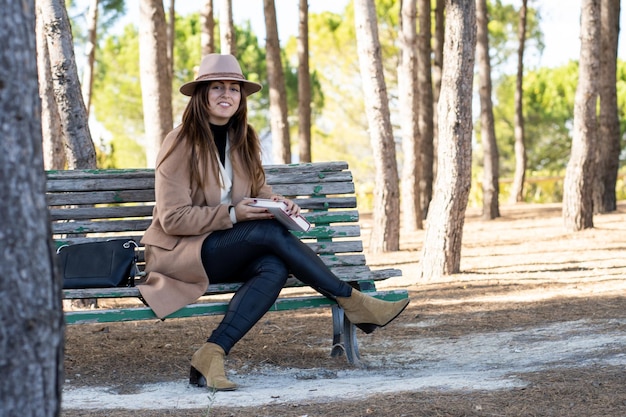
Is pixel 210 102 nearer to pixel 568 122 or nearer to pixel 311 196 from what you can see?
pixel 311 196

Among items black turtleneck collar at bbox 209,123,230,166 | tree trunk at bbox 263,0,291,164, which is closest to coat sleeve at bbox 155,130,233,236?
black turtleneck collar at bbox 209,123,230,166

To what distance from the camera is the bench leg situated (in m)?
5.46

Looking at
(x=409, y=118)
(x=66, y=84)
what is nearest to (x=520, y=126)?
(x=409, y=118)

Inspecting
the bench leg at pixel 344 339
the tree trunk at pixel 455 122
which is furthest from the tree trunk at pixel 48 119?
the bench leg at pixel 344 339

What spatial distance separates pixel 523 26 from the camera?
22328mm

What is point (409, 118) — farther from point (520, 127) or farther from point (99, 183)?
point (99, 183)

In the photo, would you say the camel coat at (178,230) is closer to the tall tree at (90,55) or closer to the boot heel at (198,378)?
the boot heel at (198,378)

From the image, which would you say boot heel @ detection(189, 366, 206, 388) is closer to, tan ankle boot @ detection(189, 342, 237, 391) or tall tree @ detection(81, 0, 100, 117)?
tan ankle boot @ detection(189, 342, 237, 391)

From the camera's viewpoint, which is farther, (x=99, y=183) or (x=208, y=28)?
(x=208, y=28)

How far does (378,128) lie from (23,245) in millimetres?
9229

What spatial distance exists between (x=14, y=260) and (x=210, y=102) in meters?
3.01

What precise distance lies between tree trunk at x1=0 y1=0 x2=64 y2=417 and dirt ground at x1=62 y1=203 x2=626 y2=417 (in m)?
1.78

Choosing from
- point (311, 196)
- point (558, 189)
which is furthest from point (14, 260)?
point (558, 189)

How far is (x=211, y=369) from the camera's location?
4762mm
